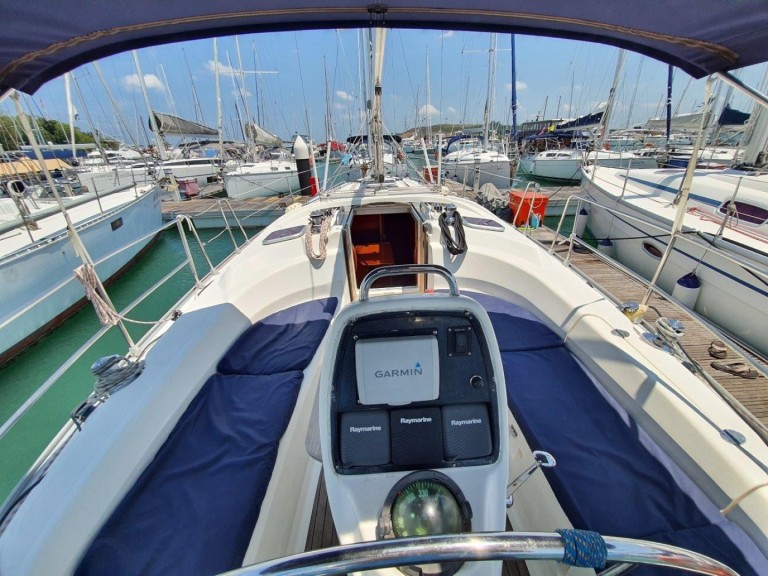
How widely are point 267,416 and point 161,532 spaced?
0.61 meters

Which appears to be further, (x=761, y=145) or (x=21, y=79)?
(x=761, y=145)

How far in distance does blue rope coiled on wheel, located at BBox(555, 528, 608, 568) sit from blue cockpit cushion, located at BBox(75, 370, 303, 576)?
1.11m

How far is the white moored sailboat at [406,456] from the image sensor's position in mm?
1134

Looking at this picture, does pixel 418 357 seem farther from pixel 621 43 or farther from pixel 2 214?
pixel 2 214

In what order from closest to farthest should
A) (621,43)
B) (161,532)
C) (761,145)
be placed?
(161,532), (621,43), (761,145)

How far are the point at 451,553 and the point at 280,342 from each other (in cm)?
196

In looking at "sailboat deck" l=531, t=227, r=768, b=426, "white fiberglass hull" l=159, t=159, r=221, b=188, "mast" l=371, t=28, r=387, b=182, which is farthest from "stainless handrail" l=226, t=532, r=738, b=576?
"white fiberglass hull" l=159, t=159, r=221, b=188

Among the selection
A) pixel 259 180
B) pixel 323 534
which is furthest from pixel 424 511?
pixel 259 180

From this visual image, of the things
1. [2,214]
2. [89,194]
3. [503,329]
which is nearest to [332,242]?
[503,329]

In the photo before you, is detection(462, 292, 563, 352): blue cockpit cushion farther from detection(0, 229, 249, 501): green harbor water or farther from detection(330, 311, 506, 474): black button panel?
detection(0, 229, 249, 501): green harbor water

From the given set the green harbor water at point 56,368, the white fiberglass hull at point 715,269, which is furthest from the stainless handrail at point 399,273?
the white fiberglass hull at point 715,269

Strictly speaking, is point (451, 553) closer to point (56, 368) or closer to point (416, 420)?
point (416, 420)

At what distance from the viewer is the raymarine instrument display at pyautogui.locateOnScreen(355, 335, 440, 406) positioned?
1.26 metres

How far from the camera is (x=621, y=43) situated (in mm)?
1511
